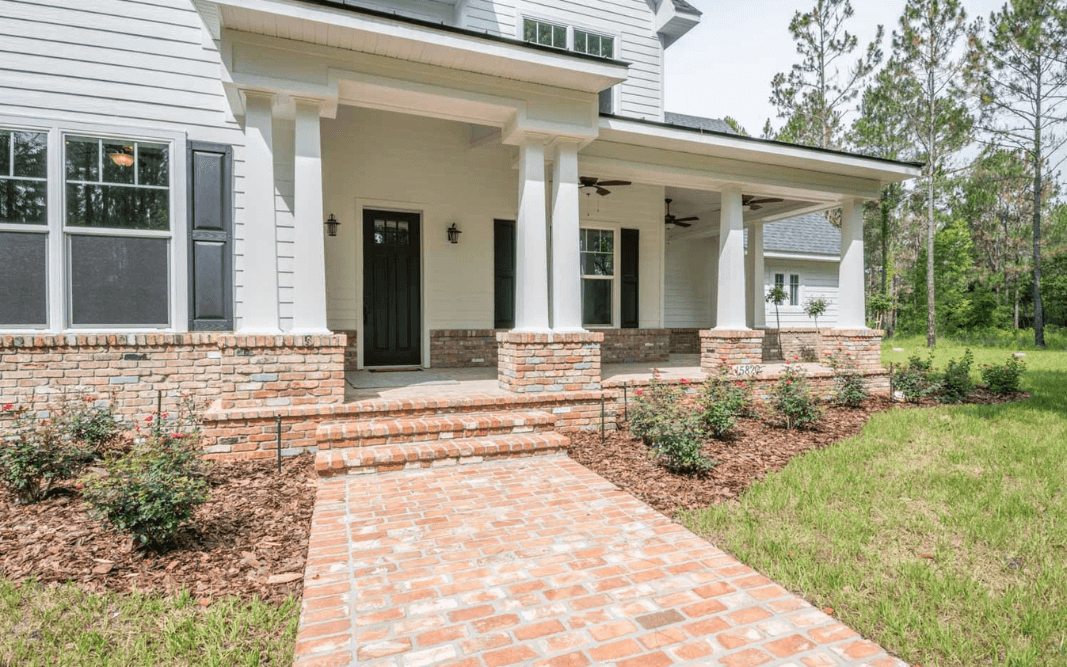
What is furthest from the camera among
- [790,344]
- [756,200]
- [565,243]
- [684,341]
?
[684,341]

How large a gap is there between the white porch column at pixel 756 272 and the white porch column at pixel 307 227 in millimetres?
8630

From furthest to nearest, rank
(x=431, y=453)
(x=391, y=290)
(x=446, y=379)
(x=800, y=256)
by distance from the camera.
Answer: (x=800, y=256), (x=391, y=290), (x=446, y=379), (x=431, y=453)

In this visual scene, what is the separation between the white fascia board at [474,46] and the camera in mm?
4699

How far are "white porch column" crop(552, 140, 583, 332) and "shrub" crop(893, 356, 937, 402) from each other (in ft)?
17.6

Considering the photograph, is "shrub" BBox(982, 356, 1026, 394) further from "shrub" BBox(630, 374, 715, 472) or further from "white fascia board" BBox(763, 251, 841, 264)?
"white fascia board" BBox(763, 251, 841, 264)

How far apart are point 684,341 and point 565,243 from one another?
21.2 ft

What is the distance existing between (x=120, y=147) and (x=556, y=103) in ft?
15.2

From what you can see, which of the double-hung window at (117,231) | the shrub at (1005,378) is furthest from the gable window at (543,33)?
the shrub at (1005,378)

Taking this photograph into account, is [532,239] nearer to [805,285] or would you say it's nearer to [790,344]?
[790,344]

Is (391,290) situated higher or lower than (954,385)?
higher

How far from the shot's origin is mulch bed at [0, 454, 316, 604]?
2.88 meters

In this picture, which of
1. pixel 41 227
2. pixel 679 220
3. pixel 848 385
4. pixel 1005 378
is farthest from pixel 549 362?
pixel 1005 378

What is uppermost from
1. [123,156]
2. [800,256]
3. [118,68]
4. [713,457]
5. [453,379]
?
[118,68]

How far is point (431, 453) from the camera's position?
466 cm
